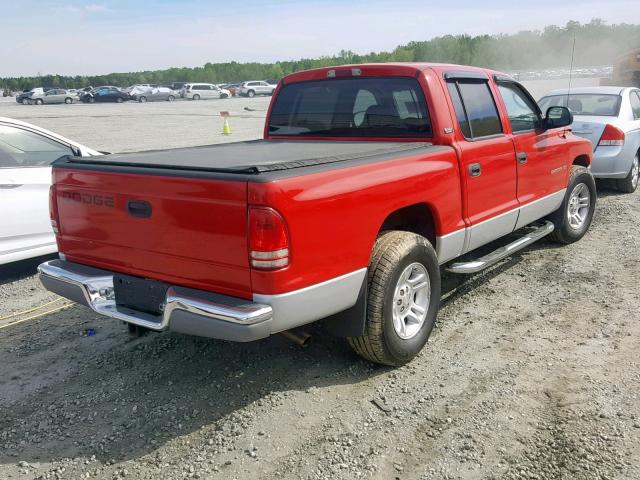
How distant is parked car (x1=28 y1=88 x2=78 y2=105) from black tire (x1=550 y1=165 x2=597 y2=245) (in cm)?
5661

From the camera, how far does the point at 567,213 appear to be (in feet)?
20.3

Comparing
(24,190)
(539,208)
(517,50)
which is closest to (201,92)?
(517,50)

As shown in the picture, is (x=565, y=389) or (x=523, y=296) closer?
(x=565, y=389)

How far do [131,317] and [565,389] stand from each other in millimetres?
2599

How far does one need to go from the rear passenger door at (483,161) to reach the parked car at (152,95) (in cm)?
5691

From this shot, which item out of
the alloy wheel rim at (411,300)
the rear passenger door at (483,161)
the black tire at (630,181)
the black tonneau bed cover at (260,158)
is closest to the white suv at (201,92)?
the black tire at (630,181)

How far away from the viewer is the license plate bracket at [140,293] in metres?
3.24

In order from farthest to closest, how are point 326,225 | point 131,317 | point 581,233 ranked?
point 581,233 → point 131,317 → point 326,225

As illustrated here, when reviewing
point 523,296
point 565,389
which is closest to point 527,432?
point 565,389

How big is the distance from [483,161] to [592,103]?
584 centimetres

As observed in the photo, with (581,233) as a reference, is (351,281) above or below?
above

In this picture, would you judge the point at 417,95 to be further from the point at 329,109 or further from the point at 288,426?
the point at 288,426

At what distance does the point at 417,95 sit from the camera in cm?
433

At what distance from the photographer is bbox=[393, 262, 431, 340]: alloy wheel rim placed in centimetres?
374
